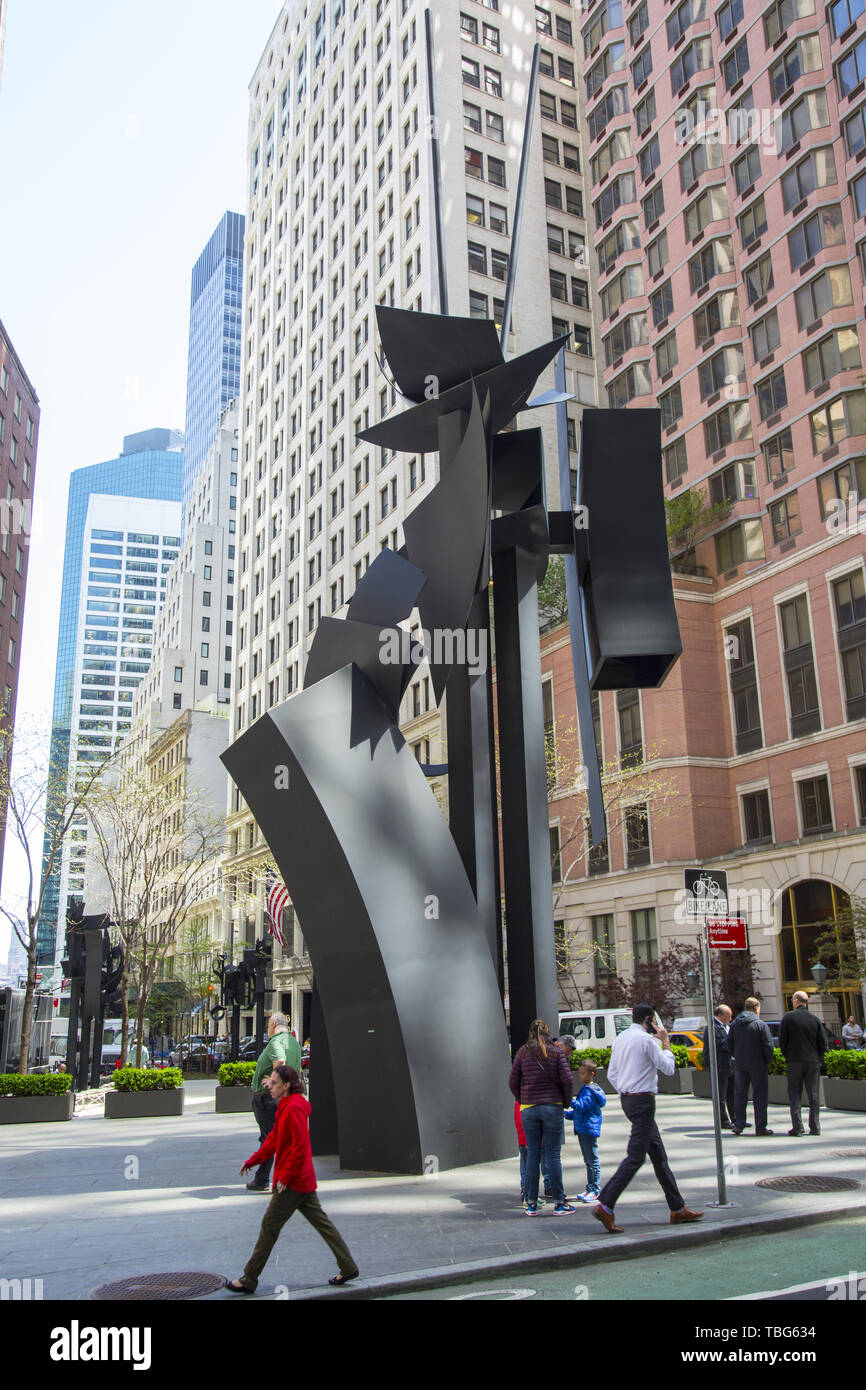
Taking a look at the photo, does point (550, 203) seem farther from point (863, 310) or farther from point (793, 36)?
point (863, 310)

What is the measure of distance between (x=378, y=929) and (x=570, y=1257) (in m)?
4.40

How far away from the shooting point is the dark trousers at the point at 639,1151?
27.7 ft

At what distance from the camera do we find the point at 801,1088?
1501 cm

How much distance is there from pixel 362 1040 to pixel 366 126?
224 ft

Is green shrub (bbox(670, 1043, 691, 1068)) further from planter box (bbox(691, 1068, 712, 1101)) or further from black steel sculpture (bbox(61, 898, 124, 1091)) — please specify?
black steel sculpture (bbox(61, 898, 124, 1091))

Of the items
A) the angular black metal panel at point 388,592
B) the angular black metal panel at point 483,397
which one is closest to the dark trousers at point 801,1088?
the angular black metal panel at point 388,592

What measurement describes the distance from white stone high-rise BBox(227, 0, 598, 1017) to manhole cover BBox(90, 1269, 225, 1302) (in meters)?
43.4

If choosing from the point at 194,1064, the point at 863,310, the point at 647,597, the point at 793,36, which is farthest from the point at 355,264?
the point at 647,597

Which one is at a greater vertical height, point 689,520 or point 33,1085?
point 689,520

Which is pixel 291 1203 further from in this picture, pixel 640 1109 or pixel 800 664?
pixel 800 664

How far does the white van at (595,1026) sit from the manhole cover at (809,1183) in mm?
19286

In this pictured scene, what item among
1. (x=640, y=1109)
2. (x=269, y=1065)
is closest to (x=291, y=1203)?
(x=640, y=1109)

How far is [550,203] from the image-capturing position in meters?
63.0

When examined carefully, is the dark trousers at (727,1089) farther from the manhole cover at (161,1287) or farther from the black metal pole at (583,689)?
the manhole cover at (161,1287)
